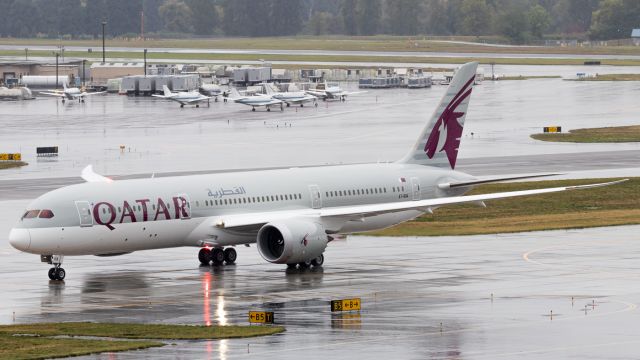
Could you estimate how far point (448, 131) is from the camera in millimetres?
68125

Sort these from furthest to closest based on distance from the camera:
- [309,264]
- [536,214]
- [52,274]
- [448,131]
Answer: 1. [536,214]
2. [448,131]
3. [309,264]
4. [52,274]

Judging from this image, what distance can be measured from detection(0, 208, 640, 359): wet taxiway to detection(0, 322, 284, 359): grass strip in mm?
1021

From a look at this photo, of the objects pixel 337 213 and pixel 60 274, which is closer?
pixel 60 274

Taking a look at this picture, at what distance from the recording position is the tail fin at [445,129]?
6762 centimetres

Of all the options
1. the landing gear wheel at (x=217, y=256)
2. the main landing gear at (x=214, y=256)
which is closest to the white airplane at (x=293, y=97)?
the main landing gear at (x=214, y=256)

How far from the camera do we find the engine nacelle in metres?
57.3

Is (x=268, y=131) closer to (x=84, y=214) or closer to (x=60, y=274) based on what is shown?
(x=60, y=274)

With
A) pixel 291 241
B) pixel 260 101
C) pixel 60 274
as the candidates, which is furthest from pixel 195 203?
pixel 260 101

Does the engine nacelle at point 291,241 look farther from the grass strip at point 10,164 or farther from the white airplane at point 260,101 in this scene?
the white airplane at point 260,101

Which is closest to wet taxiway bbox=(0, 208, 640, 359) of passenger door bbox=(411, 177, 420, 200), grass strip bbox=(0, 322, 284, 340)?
grass strip bbox=(0, 322, 284, 340)

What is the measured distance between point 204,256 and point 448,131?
14.5 meters

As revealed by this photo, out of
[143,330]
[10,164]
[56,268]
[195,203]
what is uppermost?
[195,203]

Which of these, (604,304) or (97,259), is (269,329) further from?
(97,259)

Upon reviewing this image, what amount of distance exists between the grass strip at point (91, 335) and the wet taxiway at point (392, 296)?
1021mm
